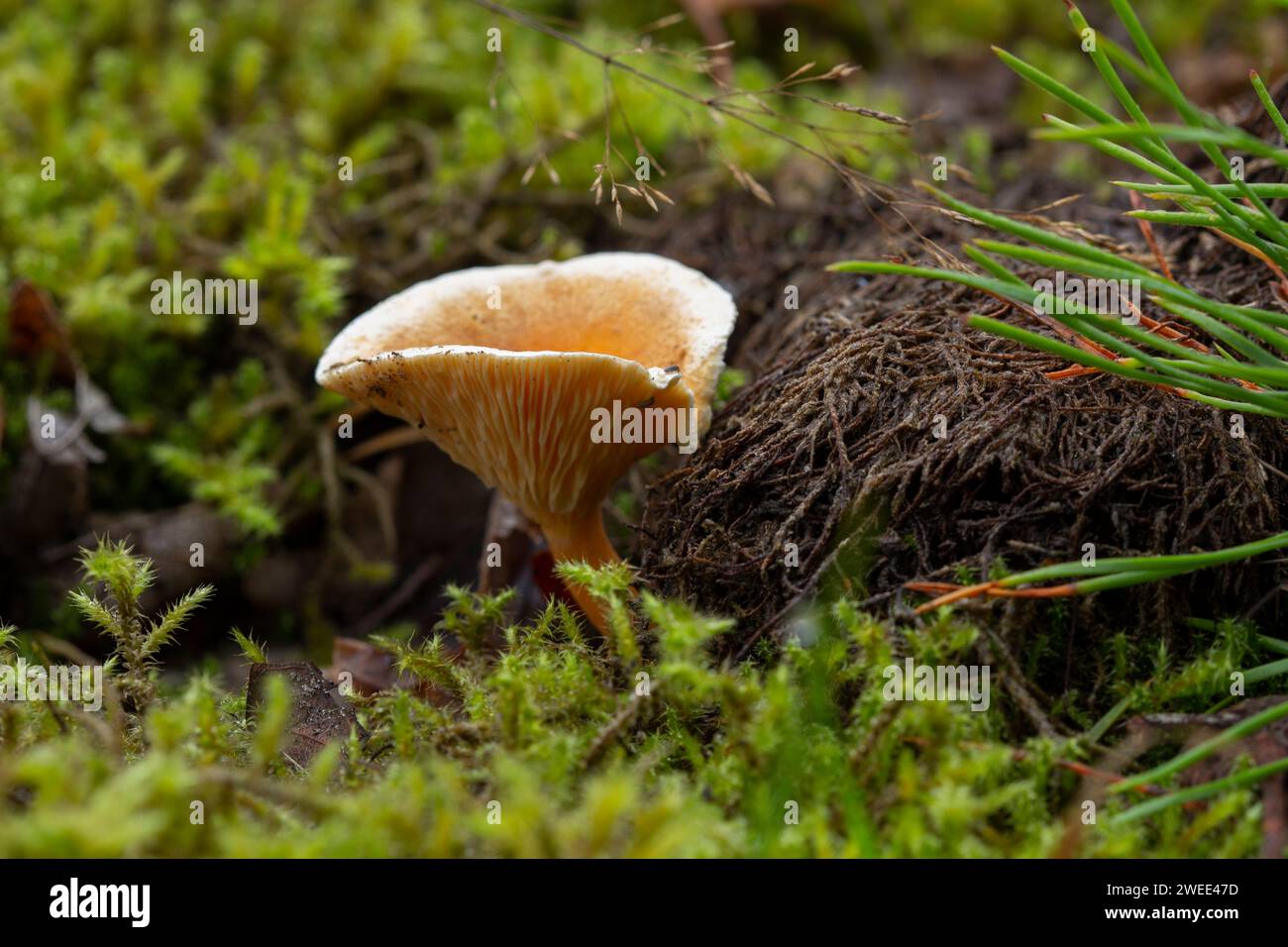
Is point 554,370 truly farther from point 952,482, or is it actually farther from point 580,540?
point 952,482

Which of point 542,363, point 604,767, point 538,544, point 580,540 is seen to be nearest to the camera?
point 604,767

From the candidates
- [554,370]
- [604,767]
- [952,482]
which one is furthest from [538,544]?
[952,482]

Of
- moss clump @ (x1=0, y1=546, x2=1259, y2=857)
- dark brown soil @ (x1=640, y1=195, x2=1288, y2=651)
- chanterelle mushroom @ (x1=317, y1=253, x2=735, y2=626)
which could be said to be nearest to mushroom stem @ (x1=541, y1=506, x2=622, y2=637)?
chanterelle mushroom @ (x1=317, y1=253, x2=735, y2=626)

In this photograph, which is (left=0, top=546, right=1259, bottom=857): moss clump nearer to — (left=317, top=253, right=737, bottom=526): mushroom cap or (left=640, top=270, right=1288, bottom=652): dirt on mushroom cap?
(left=640, top=270, right=1288, bottom=652): dirt on mushroom cap

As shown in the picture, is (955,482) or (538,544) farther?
(538,544)

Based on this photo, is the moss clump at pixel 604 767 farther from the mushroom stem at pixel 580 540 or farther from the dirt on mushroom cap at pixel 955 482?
the mushroom stem at pixel 580 540

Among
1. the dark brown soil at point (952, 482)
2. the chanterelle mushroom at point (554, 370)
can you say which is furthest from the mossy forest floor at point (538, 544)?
the chanterelle mushroom at point (554, 370)

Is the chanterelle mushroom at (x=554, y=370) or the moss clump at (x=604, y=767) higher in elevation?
the chanterelle mushroom at (x=554, y=370)
